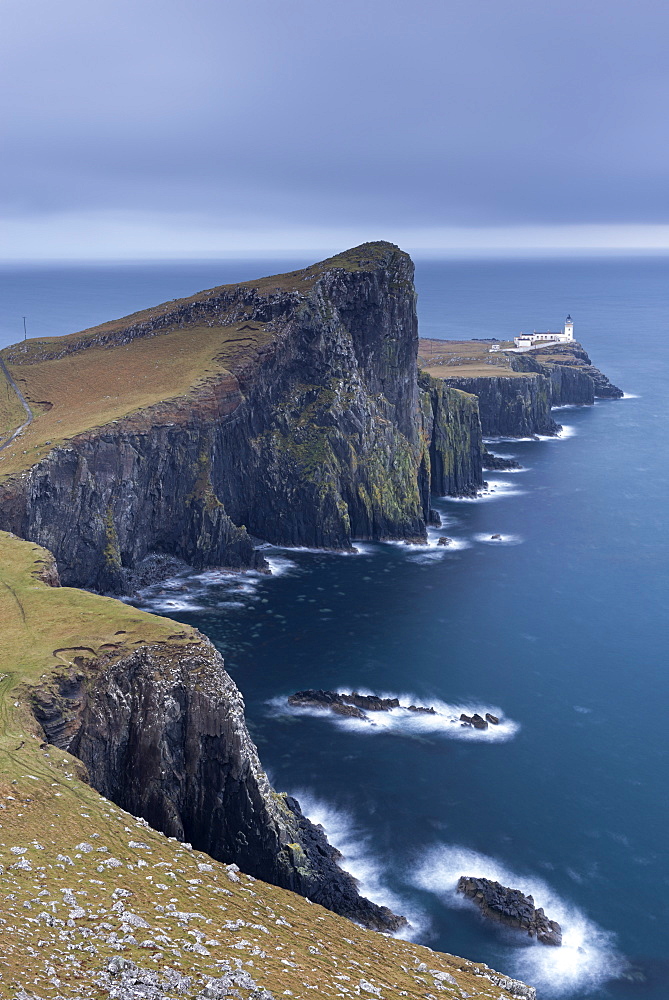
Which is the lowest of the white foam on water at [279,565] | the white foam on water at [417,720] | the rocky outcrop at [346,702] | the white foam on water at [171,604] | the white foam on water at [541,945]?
the white foam on water at [541,945]

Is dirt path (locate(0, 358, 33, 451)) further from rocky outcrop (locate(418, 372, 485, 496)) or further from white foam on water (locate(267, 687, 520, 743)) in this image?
rocky outcrop (locate(418, 372, 485, 496))

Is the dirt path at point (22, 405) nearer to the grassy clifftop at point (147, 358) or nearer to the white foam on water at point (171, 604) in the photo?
the grassy clifftop at point (147, 358)

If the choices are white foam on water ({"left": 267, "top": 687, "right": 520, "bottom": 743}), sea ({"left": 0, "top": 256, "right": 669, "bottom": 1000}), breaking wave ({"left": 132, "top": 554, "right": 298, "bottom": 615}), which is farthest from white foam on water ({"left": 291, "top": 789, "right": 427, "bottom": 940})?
breaking wave ({"left": 132, "top": 554, "right": 298, "bottom": 615})

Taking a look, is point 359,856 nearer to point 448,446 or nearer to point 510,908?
point 510,908

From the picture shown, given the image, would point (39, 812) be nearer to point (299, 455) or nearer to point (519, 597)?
point (519, 597)

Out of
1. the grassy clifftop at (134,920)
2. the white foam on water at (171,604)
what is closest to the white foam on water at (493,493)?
the white foam on water at (171,604)

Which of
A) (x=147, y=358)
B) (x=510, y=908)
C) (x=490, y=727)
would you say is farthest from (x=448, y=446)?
(x=510, y=908)
